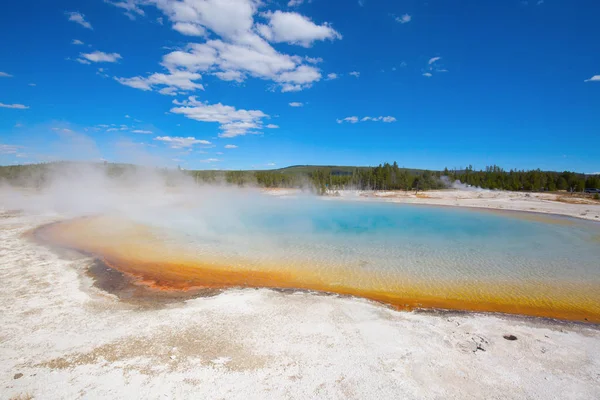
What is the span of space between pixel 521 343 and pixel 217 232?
11.3 metres

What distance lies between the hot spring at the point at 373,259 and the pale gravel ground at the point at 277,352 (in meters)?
1.21

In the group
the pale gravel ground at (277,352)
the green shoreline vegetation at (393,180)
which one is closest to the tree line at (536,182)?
the green shoreline vegetation at (393,180)

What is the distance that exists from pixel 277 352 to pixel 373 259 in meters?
5.88

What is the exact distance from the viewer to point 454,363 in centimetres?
395

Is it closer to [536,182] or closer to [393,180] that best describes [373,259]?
[393,180]

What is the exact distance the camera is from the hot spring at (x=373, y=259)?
6.72 meters

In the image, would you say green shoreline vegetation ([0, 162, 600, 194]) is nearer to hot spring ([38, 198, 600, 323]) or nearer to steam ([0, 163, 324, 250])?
steam ([0, 163, 324, 250])

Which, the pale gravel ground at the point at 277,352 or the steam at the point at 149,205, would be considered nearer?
the pale gravel ground at the point at 277,352

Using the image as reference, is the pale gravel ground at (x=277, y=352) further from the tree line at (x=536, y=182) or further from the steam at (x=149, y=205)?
the tree line at (x=536, y=182)

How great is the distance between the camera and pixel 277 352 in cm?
417

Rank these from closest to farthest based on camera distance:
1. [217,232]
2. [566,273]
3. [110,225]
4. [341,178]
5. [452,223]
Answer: [566,273]
[217,232]
[110,225]
[452,223]
[341,178]

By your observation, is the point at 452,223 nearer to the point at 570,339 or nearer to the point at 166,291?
the point at 570,339

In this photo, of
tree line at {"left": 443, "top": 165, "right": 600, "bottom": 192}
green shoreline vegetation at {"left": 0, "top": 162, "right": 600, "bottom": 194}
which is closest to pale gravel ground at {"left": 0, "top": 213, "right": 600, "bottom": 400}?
green shoreline vegetation at {"left": 0, "top": 162, "right": 600, "bottom": 194}

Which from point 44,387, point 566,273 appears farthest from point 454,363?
point 566,273
